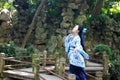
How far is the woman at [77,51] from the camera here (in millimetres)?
7555

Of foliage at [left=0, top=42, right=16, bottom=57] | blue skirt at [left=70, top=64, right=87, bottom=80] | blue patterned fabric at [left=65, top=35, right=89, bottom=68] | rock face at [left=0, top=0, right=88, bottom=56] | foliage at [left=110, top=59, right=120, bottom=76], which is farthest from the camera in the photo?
rock face at [left=0, top=0, right=88, bottom=56]

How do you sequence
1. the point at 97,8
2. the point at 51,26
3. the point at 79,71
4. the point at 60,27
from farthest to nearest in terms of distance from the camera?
the point at 51,26 < the point at 97,8 < the point at 60,27 < the point at 79,71

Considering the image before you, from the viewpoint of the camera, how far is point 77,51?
7.52 meters

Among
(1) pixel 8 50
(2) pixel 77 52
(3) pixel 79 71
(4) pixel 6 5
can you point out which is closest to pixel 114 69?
(1) pixel 8 50

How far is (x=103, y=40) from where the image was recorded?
71.6ft

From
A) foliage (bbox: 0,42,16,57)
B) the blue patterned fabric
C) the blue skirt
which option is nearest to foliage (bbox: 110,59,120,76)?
foliage (bbox: 0,42,16,57)

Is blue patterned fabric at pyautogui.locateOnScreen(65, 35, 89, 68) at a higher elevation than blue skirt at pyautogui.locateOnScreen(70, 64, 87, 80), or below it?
higher

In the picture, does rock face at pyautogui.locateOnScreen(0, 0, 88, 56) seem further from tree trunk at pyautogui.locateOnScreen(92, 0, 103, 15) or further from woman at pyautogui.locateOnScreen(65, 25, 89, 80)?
woman at pyautogui.locateOnScreen(65, 25, 89, 80)

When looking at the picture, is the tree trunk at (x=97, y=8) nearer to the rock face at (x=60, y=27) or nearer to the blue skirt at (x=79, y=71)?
the rock face at (x=60, y=27)

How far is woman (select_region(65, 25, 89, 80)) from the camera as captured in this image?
24.8 feet

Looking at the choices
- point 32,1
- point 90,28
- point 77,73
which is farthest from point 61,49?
point 77,73

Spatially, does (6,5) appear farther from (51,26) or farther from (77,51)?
(77,51)

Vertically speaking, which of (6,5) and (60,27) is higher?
(6,5)

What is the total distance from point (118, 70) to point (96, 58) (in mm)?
2484
